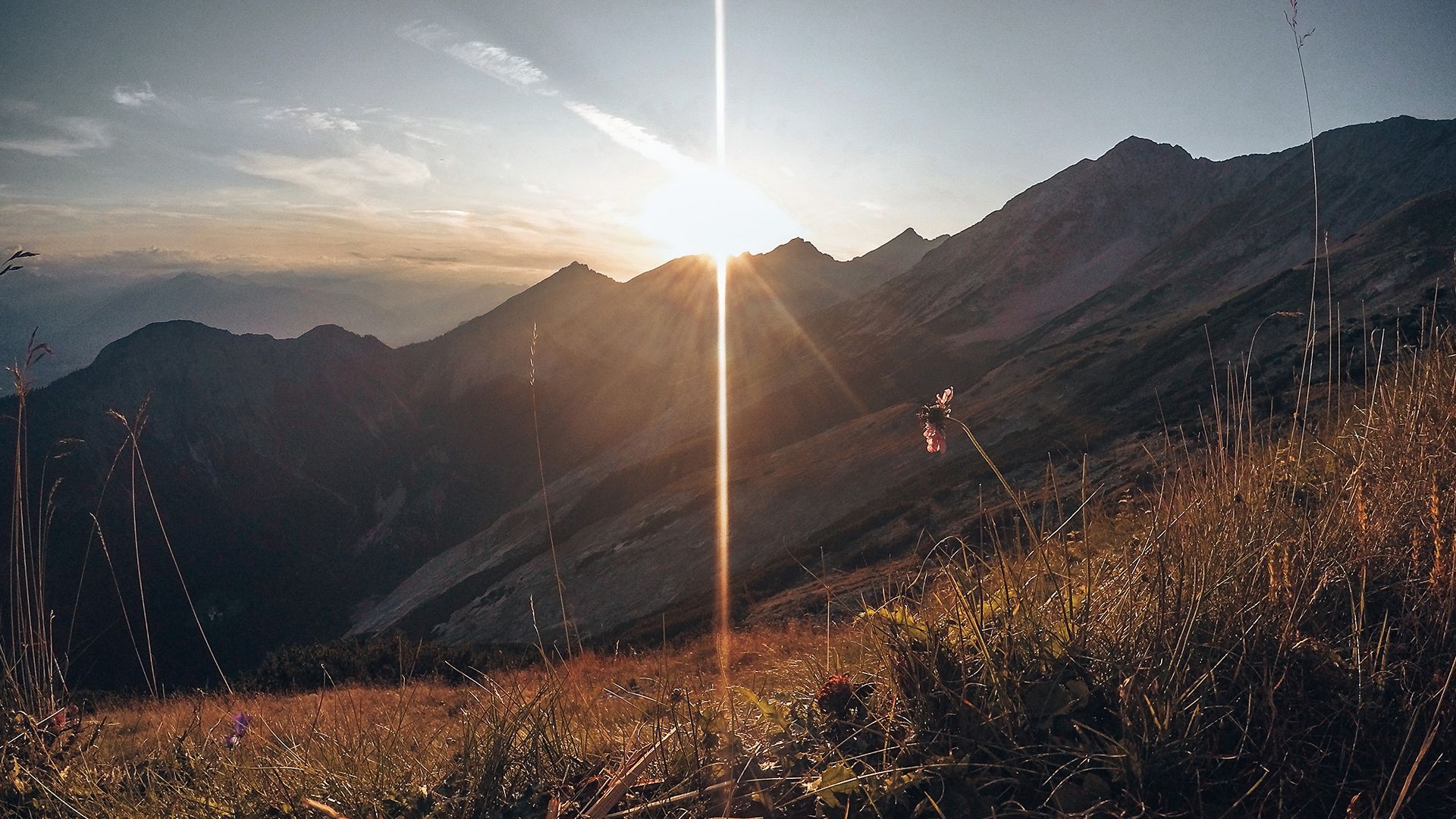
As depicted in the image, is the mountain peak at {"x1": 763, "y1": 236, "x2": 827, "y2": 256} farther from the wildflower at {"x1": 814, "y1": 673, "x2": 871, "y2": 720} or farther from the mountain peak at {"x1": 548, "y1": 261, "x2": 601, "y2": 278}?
the wildflower at {"x1": 814, "y1": 673, "x2": 871, "y2": 720}

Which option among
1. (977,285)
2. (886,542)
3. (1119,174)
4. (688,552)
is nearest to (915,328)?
(977,285)

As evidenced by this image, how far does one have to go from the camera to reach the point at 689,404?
87.2m

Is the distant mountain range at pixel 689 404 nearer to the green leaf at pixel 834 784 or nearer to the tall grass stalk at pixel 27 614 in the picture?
the tall grass stalk at pixel 27 614

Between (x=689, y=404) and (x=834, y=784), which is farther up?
(x=834, y=784)

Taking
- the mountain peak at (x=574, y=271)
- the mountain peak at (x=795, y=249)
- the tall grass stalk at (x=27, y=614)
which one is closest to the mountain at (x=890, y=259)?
the mountain peak at (x=795, y=249)

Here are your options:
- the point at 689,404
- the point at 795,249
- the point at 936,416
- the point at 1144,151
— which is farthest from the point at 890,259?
the point at 936,416

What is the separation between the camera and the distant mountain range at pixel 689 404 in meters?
34.9

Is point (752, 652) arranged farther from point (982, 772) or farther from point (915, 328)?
point (915, 328)

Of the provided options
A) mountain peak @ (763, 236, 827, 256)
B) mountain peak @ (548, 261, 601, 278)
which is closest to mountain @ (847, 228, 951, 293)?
mountain peak @ (763, 236, 827, 256)

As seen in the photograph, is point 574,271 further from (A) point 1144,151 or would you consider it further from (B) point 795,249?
(A) point 1144,151

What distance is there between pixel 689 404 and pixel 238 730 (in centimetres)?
8397

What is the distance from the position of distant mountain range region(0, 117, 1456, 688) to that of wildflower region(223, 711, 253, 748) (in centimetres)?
2077

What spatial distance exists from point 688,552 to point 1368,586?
3578 centimetres

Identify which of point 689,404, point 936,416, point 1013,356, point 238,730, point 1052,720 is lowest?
point 689,404
